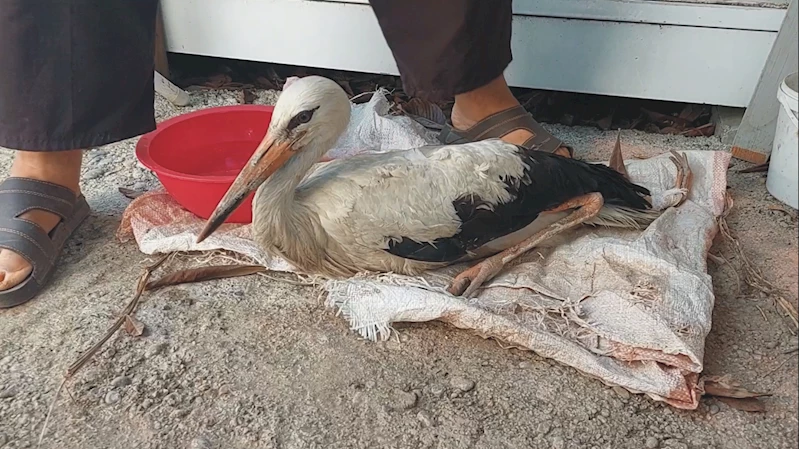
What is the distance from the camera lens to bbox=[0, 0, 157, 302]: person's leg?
4.36 feet

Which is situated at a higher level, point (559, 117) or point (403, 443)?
point (403, 443)

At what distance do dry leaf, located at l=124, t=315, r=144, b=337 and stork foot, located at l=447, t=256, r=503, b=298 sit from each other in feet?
1.86

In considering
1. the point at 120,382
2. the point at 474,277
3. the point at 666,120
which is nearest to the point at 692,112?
the point at 666,120

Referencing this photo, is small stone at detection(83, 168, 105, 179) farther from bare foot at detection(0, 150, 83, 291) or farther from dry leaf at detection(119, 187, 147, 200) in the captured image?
bare foot at detection(0, 150, 83, 291)

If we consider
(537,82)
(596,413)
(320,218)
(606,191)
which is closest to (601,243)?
(606,191)

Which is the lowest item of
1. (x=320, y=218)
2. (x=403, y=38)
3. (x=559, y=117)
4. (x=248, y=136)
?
(x=559, y=117)

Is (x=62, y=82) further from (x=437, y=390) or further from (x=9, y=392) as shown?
(x=437, y=390)

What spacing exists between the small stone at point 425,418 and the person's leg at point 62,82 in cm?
80

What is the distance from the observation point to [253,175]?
51.5 inches

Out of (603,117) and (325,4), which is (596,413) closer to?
(603,117)

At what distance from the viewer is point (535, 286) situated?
1.35 metres

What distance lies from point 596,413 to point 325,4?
1502 mm

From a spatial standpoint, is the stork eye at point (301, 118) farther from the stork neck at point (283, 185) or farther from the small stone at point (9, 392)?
the small stone at point (9, 392)

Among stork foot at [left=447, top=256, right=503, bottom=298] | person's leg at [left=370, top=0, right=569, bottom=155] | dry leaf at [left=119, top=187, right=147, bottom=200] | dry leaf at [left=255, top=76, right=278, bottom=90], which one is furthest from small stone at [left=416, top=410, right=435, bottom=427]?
dry leaf at [left=255, top=76, right=278, bottom=90]
